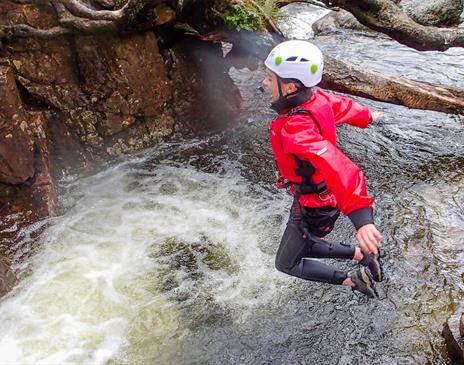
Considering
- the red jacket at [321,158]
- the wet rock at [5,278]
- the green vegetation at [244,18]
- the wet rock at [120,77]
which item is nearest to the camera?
the red jacket at [321,158]

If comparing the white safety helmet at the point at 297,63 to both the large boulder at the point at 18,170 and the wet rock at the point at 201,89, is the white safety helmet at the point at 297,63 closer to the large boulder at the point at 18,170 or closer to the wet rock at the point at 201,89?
the large boulder at the point at 18,170

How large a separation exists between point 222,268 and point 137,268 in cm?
96

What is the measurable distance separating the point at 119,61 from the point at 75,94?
0.80 m

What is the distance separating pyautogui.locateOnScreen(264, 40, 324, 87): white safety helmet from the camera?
11.3 feet

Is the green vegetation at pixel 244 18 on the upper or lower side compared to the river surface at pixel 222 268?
upper

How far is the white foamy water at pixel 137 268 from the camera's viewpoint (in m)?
4.10

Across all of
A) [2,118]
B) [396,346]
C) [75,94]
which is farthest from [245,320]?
[75,94]

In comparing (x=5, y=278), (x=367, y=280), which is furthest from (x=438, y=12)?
(x=5, y=278)

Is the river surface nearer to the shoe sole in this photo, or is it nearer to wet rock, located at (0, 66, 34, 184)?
the shoe sole

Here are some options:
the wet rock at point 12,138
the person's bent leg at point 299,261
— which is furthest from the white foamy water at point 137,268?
the wet rock at point 12,138

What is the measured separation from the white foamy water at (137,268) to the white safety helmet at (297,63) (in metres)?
2.31

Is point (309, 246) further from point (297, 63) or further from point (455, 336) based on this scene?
point (297, 63)

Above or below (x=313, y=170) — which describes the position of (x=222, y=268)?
below

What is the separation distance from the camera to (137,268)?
4.96 metres
